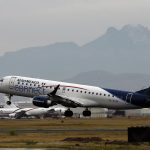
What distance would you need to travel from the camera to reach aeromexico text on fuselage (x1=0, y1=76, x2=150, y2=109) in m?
97.7

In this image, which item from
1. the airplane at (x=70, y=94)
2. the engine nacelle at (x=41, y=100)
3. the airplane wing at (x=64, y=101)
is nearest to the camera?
the engine nacelle at (x=41, y=100)

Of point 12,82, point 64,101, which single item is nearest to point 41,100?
point 64,101

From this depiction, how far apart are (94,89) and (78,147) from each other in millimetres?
51292

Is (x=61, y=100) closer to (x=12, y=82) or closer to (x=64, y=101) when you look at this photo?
(x=64, y=101)

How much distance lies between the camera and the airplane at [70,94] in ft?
320

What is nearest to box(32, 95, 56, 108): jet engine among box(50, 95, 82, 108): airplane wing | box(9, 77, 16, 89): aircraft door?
box(50, 95, 82, 108): airplane wing

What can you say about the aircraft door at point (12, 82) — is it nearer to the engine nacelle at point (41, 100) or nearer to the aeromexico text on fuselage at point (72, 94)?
the aeromexico text on fuselage at point (72, 94)

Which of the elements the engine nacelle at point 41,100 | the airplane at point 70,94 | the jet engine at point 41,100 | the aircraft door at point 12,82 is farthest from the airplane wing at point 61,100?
the aircraft door at point 12,82

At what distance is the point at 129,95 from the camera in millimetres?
98125

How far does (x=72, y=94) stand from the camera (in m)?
99.9

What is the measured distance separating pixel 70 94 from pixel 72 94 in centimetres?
30

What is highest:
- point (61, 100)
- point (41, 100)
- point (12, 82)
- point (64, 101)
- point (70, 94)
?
point (12, 82)

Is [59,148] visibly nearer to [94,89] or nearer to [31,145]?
[31,145]

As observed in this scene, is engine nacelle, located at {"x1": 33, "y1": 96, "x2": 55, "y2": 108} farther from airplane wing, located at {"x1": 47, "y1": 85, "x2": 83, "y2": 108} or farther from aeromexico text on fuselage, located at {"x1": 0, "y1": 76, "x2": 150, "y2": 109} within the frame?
airplane wing, located at {"x1": 47, "y1": 85, "x2": 83, "y2": 108}
